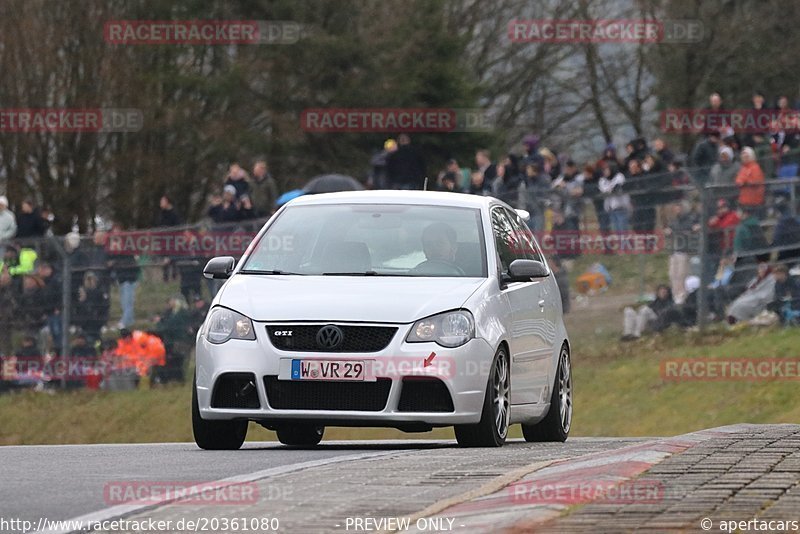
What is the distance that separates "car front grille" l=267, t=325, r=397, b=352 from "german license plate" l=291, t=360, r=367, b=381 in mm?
79

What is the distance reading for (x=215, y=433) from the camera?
1272 centimetres

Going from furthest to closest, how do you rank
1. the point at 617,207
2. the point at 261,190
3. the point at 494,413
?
the point at 261,190
the point at 617,207
the point at 494,413

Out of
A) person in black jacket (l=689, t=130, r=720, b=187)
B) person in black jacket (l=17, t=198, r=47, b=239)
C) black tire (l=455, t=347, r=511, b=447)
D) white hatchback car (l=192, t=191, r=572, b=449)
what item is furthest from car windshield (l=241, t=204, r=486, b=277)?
person in black jacket (l=17, t=198, r=47, b=239)

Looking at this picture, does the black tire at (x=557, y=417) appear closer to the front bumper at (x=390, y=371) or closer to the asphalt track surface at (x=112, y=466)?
the asphalt track surface at (x=112, y=466)

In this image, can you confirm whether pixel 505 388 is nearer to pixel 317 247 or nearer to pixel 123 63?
pixel 317 247

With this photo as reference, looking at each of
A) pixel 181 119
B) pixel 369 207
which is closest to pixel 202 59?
pixel 181 119

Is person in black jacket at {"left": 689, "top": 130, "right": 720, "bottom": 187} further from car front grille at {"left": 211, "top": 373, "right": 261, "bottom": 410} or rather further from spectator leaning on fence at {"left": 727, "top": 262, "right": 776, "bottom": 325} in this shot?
car front grille at {"left": 211, "top": 373, "right": 261, "bottom": 410}

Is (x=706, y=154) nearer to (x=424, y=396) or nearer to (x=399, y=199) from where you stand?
(x=399, y=199)

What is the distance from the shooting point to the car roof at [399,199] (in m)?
13.6

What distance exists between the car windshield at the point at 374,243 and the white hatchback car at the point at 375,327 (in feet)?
0.03

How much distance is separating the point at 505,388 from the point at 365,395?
1.13 metres

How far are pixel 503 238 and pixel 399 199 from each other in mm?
775

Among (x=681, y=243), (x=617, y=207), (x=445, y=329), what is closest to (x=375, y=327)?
(x=445, y=329)

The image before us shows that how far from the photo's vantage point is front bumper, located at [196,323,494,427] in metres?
12.0
